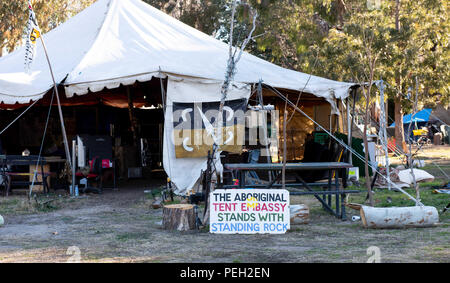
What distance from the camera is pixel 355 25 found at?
19.7 meters

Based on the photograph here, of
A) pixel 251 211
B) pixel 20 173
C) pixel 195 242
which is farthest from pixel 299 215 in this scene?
pixel 20 173

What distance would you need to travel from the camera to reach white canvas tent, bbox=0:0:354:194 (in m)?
11.4

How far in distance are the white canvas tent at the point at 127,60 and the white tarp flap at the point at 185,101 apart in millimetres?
43

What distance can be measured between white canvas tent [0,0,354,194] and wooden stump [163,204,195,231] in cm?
351

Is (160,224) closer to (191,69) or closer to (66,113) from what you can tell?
(191,69)

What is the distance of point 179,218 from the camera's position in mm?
7445

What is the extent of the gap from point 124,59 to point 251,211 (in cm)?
632

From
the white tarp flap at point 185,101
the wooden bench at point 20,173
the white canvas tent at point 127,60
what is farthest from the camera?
the wooden bench at point 20,173

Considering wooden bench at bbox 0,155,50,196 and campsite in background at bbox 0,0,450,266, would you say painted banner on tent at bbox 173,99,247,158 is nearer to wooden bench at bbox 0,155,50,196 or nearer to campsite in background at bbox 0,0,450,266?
campsite in background at bbox 0,0,450,266

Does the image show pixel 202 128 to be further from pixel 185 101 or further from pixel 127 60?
pixel 127 60

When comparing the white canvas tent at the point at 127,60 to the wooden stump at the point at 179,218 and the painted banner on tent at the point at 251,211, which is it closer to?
the wooden stump at the point at 179,218

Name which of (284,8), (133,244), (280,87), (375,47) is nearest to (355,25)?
(375,47)

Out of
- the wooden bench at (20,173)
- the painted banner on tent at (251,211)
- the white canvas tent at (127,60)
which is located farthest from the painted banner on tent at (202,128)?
the painted banner on tent at (251,211)

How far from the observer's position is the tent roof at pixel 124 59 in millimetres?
11445
